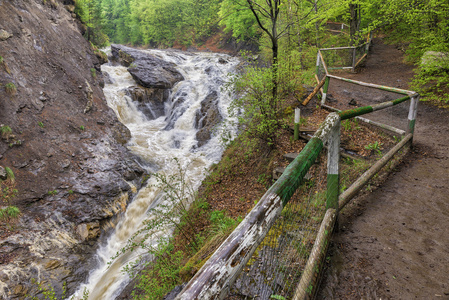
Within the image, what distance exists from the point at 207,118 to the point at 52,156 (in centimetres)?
845

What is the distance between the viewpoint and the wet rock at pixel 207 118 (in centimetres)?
1401

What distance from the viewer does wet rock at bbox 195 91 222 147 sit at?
552 inches

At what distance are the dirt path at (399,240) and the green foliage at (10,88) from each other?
12.1m

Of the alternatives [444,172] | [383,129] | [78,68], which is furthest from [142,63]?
[444,172]

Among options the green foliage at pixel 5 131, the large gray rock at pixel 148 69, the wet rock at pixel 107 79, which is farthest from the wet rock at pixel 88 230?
the wet rock at pixel 107 79

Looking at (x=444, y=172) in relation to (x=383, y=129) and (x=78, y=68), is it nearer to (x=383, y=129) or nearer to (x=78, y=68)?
(x=383, y=129)

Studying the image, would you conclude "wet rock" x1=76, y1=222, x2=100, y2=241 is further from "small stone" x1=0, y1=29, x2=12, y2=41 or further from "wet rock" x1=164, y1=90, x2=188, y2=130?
"small stone" x1=0, y1=29, x2=12, y2=41

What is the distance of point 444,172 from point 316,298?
14.1ft

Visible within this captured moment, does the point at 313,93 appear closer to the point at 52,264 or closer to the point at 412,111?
the point at 412,111

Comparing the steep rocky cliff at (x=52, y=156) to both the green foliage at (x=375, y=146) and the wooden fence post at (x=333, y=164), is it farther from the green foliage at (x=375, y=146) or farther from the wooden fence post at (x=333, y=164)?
the green foliage at (x=375, y=146)

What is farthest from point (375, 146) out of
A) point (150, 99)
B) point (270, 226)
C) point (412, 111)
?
point (150, 99)

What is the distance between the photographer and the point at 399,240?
113 inches

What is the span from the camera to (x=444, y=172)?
4645 mm

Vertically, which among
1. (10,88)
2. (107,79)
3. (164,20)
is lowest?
(107,79)
